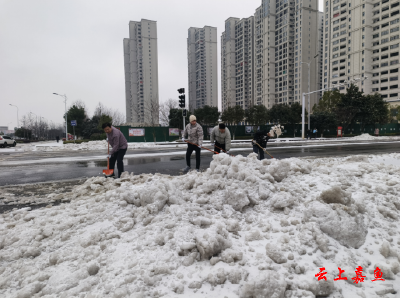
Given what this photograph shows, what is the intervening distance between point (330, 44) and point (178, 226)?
313ft

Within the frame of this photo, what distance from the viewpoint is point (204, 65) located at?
9606 centimetres

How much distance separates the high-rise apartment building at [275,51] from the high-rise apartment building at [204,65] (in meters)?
10.1

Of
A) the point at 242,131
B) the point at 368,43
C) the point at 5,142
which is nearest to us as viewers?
the point at 5,142

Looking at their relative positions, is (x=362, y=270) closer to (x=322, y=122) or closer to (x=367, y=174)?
(x=367, y=174)

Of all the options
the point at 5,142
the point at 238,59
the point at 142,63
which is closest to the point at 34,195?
the point at 5,142

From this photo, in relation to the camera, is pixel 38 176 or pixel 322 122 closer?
pixel 38 176

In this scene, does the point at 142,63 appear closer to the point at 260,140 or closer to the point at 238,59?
the point at 238,59

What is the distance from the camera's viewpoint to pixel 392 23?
218 ft

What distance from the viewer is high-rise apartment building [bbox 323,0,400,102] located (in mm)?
66375

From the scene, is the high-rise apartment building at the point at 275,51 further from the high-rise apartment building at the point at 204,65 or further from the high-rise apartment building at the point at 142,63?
the high-rise apartment building at the point at 142,63

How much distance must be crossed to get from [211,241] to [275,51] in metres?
99.0

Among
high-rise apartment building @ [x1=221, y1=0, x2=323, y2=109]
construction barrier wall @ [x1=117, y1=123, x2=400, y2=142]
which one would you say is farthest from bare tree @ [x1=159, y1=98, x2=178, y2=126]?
high-rise apartment building @ [x1=221, y1=0, x2=323, y2=109]

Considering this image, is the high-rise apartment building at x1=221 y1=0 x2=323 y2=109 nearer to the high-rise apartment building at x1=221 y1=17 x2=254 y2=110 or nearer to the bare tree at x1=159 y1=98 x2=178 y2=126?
the high-rise apartment building at x1=221 y1=17 x2=254 y2=110

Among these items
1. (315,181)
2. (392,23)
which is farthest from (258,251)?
(392,23)
